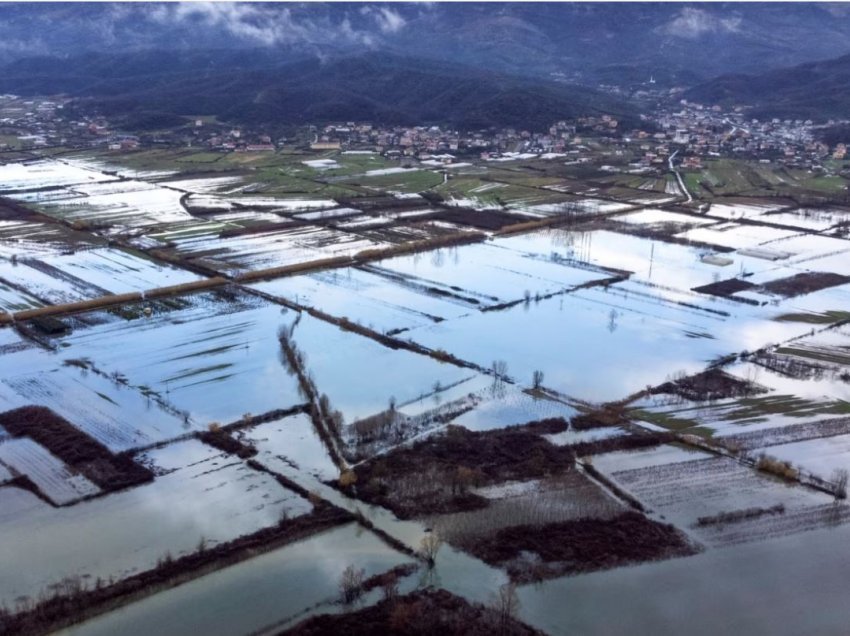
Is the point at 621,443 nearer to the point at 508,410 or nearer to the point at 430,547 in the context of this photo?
the point at 508,410

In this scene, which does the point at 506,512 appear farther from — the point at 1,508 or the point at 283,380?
the point at 1,508

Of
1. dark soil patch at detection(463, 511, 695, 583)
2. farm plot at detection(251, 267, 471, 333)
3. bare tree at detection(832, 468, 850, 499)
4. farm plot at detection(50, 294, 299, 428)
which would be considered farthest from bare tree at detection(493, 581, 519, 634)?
farm plot at detection(251, 267, 471, 333)

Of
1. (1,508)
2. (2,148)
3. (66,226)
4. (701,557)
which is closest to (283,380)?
(1,508)

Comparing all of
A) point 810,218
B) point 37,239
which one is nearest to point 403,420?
point 37,239

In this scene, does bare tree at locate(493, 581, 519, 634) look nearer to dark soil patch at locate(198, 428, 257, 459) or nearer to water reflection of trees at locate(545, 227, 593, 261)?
dark soil patch at locate(198, 428, 257, 459)

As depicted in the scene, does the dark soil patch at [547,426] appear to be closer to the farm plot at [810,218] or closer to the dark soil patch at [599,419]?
the dark soil patch at [599,419]

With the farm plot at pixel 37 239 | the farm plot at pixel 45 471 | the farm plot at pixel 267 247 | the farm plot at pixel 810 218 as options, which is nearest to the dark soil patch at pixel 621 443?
the farm plot at pixel 45 471
